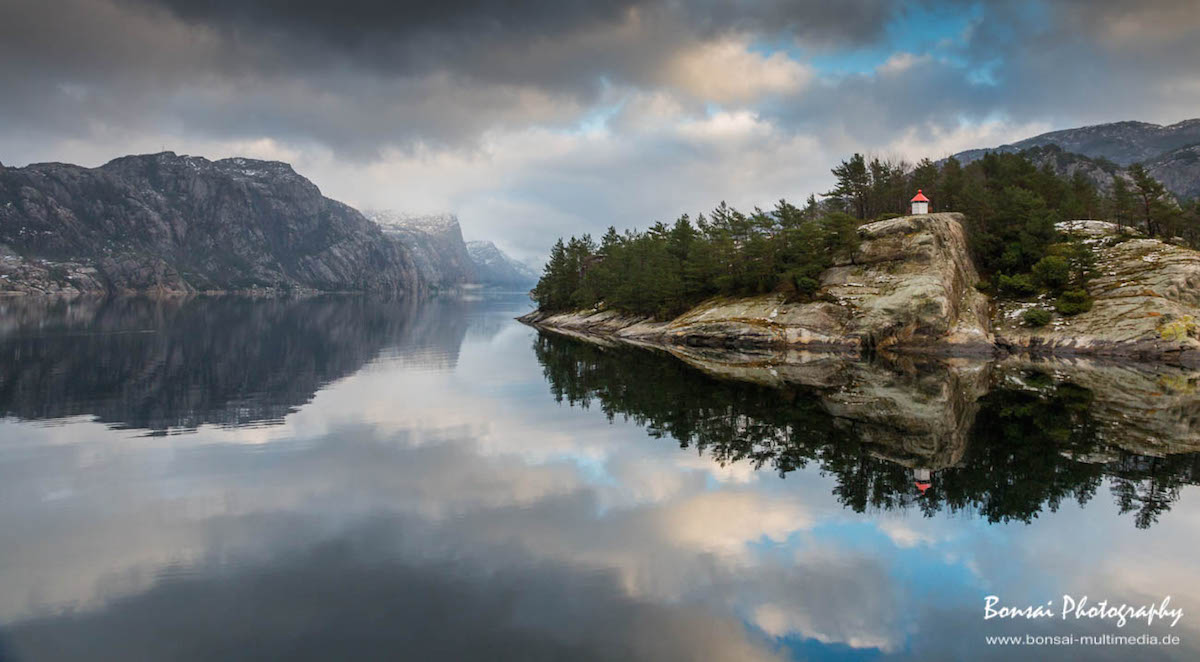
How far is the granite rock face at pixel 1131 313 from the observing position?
62.7 metres

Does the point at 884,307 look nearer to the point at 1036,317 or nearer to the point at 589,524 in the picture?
the point at 1036,317

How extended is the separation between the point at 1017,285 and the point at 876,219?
23.2m

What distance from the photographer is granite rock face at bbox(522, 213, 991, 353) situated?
74.2 m

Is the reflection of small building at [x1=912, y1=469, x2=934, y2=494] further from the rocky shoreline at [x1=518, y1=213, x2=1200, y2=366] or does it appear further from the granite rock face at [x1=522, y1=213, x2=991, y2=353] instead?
the granite rock face at [x1=522, y1=213, x2=991, y2=353]

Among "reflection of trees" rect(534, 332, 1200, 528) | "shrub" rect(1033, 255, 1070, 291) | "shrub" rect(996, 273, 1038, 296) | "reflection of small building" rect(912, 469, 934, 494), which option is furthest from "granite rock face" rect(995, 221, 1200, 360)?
"reflection of small building" rect(912, 469, 934, 494)

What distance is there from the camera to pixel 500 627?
12.1 metres

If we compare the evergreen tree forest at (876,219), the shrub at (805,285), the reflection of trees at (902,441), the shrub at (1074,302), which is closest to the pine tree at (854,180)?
the evergreen tree forest at (876,219)

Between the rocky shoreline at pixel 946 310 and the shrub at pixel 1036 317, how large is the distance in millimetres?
665

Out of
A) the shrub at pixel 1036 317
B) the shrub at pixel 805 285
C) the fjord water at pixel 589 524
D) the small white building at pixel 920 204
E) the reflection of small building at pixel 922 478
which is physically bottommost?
the fjord water at pixel 589 524

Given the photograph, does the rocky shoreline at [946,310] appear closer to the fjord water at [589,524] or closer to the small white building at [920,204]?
the small white building at [920,204]

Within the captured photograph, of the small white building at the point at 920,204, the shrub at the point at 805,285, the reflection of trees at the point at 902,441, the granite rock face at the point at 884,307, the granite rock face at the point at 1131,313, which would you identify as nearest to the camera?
the reflection of trees at the point at 902,441

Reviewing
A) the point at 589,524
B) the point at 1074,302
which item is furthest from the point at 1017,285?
the point at 589,524

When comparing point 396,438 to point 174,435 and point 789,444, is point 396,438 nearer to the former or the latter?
point 174,435

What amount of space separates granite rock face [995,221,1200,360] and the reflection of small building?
6075 cm
